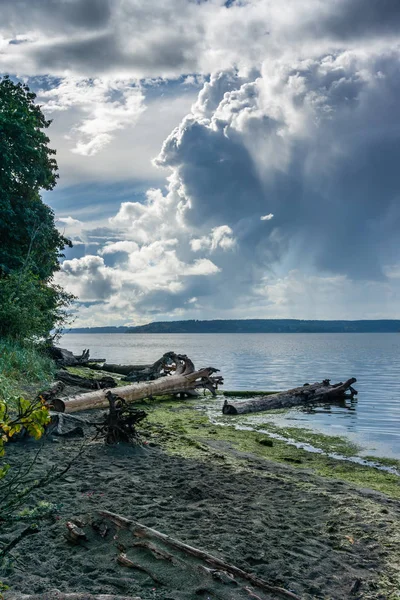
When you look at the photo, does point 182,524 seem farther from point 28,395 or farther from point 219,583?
point 28,395

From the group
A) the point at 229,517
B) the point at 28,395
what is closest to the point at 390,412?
the point at 28,395

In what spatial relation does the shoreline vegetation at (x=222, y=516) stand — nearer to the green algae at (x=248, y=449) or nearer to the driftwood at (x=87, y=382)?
the green algae at (x=248, y=449)

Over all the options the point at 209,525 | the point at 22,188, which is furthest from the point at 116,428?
the point at 22,188

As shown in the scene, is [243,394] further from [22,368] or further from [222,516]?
[222,516]

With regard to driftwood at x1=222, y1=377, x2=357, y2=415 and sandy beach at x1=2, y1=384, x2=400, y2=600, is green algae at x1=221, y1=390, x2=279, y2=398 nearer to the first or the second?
driftwood at x1=222, y1=377, x2=357, y2=415

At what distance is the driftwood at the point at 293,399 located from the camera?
59.3 feet

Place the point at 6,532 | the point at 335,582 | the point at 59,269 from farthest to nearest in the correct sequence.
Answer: the point at 59,269 → the point at 6,532 → the point at 335,582

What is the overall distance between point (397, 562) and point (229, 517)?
199cm

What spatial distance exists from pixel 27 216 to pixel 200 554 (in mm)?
23197

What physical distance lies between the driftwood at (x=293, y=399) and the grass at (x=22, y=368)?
697 cm

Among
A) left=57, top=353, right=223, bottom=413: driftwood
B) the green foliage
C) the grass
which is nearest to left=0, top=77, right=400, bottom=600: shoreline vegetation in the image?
left=57, top=353, right=223, bottom=413: driftwood

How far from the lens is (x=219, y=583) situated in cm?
398

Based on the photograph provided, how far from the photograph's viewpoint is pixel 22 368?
54.5 feet

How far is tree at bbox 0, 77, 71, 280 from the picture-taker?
942 inches
